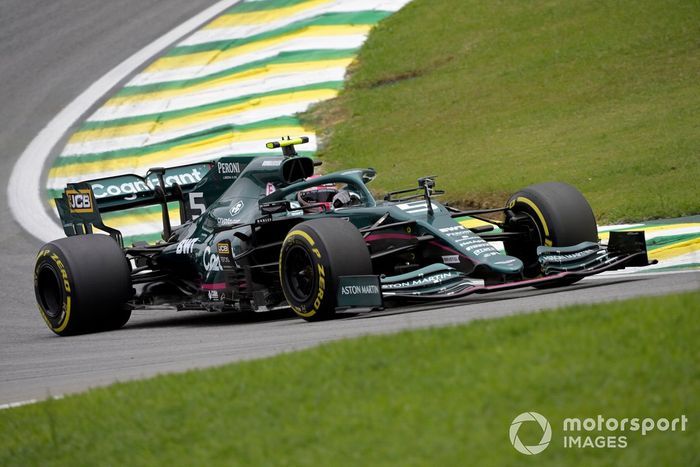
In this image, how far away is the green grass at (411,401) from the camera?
17.1 feet

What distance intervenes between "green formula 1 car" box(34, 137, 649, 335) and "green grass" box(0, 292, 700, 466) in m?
3.32

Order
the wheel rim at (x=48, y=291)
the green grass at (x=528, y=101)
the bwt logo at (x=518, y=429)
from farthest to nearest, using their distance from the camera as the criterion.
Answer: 1. the green grass at (x=528, y=101)
2. the wheel rim at (x=48, y=291)
3. the bwt logo at (x=518, y=429)

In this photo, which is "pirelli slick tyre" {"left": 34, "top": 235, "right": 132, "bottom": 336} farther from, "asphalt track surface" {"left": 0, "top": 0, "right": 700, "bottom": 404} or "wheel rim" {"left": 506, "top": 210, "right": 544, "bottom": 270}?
"wheel rim" {"left": 506, "top": 210, "right": 544, "bottom": 270}

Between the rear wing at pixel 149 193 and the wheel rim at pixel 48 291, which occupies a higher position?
the rear wing at pixel 149 193

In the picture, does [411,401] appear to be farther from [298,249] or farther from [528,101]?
[528,101]

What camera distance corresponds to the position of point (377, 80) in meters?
24.2

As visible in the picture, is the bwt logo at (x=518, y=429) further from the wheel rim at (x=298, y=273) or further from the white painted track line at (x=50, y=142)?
the white painted track line at (x=50, y=142)

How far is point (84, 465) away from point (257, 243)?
20.0ft

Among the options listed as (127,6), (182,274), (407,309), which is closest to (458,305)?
(407,309)

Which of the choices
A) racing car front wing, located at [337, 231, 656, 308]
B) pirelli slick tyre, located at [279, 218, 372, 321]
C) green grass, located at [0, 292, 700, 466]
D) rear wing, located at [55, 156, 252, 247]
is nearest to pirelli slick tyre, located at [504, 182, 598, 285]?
racing car front wing, located at [337, 231, 656, 308]

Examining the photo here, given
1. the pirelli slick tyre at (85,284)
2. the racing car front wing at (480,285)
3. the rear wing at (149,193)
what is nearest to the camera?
the racing car front wing at (480,285)

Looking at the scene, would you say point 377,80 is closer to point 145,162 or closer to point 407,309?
point 145,162

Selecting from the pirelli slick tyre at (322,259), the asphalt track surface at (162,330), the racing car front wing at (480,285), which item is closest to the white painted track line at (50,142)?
the asphalt track surface at (162,330)

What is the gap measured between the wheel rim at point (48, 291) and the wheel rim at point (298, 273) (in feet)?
A: 10.4
